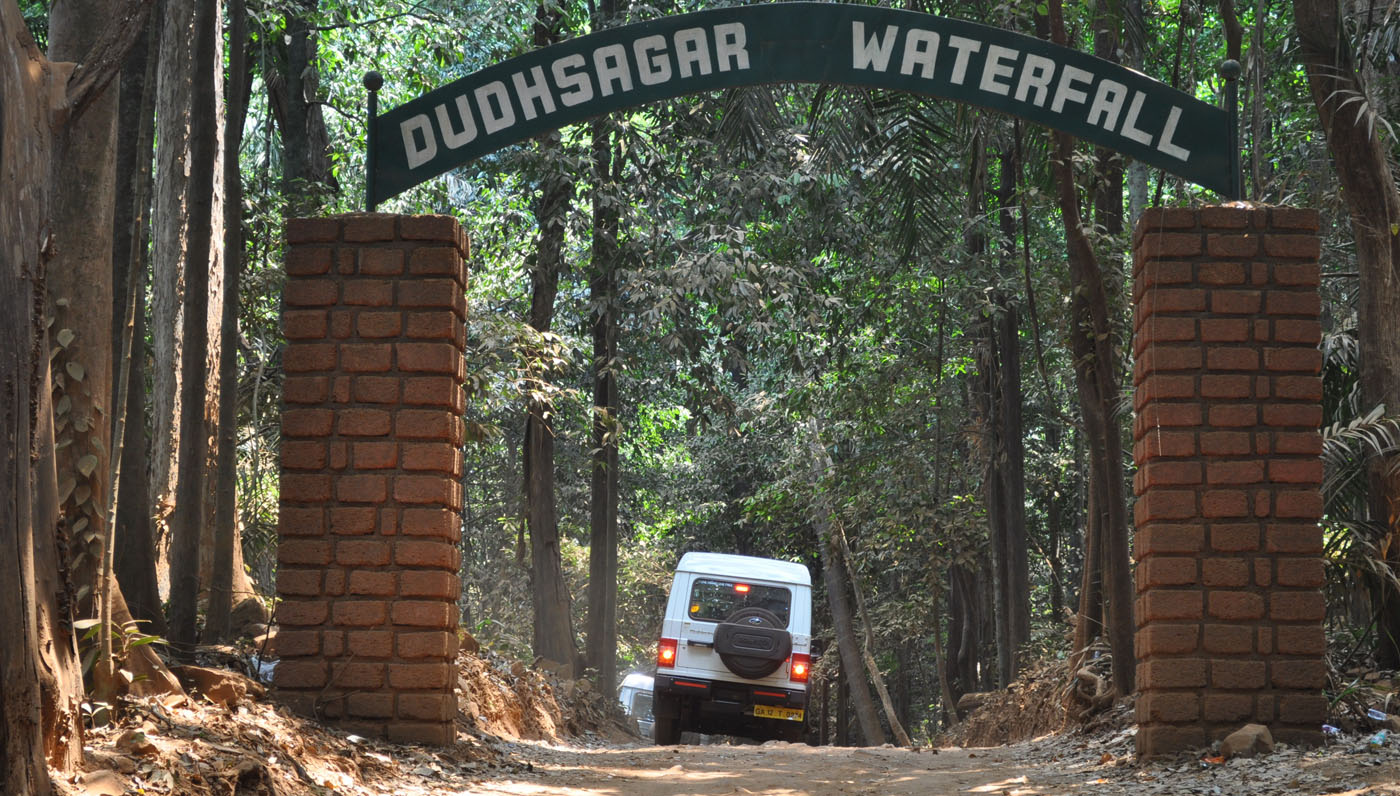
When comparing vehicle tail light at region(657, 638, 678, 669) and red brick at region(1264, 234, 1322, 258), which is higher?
red brick at region(1264, 234, 1322, 258)

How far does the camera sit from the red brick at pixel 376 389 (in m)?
6.44

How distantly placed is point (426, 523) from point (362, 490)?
35 centimetres

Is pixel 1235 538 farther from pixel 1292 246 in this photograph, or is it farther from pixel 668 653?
pixel 668 653

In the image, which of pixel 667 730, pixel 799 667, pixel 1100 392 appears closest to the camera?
pixel 1100 392

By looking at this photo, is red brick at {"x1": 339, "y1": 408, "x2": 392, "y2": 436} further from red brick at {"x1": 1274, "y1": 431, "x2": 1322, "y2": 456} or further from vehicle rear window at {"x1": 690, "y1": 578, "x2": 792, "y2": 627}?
vehicle rear window at {"x1": 690, "y1": 578, "x2": 792, "y2": 627}

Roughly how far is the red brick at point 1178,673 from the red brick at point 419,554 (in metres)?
3.47

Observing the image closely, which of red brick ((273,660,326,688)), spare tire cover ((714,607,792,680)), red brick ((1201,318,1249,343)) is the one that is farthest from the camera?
spare tire cover ((714,607,792,680))

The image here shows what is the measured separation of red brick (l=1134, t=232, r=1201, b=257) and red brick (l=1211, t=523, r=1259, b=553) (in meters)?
1.33

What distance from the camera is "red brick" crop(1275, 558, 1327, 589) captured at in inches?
245

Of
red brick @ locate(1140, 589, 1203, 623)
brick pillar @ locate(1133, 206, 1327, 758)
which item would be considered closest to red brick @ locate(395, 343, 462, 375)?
brick pillar @ locate(1133, 206, 1327, 758)

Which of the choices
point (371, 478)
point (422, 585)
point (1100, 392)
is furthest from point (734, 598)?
point (371, 478)

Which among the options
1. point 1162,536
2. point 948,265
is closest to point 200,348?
point 1162,536

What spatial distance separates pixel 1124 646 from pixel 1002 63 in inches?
164

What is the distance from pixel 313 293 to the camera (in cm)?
652
